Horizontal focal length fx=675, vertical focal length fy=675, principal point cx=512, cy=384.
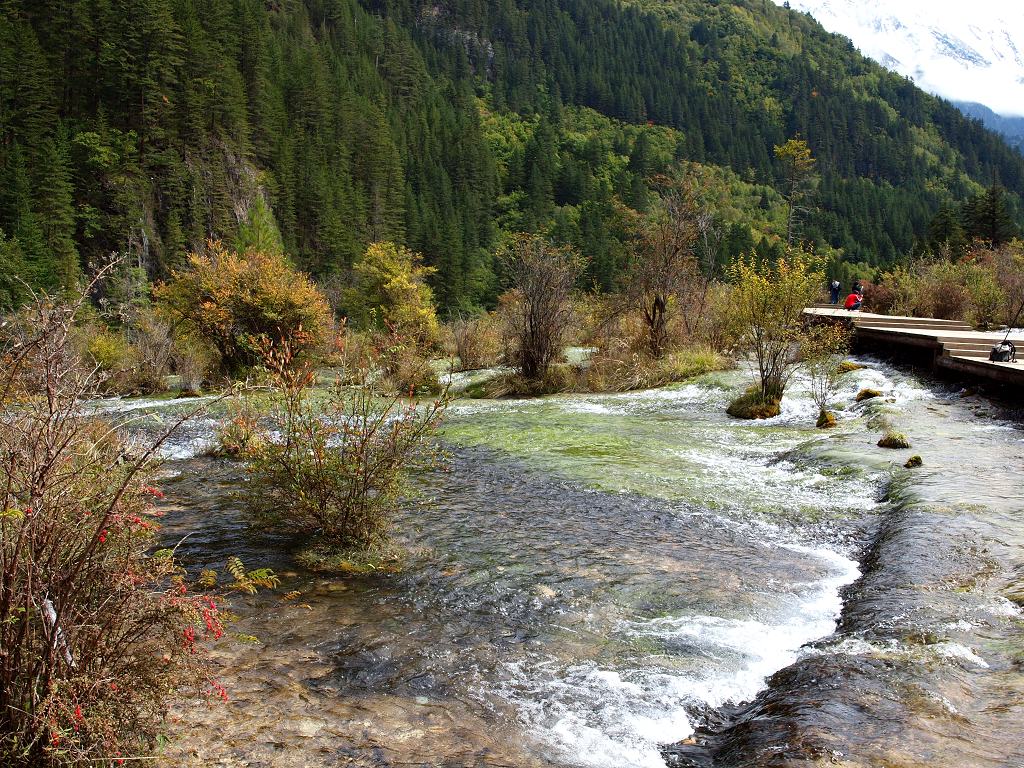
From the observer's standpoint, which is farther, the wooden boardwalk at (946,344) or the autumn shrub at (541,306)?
the autumn shrub at (541,306)

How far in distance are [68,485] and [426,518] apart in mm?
5426

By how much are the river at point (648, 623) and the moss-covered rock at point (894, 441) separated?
1.19 ft

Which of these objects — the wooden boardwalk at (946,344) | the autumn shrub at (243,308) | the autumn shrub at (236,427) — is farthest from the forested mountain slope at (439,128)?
the autumn shrub at (236,427)

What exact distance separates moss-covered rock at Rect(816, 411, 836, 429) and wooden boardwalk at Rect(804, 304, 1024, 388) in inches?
138

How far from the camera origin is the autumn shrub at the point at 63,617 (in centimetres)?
272

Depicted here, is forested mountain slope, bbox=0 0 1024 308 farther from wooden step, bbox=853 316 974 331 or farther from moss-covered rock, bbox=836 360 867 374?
moss-covered rock, bbox=836 360 867 374

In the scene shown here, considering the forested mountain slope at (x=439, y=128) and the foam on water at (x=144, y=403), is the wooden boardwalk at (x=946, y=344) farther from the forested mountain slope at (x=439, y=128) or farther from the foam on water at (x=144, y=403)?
the foam on water at (x=144, y=403)

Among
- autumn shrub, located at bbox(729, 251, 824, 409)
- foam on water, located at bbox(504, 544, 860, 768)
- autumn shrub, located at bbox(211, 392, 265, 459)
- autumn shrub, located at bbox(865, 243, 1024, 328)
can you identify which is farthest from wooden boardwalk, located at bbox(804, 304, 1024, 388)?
autumn shrub, located at bbox(211, 392, 265, 459)

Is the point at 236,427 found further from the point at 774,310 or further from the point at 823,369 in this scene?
the point at 823,369

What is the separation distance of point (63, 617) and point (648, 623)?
4.16 metres

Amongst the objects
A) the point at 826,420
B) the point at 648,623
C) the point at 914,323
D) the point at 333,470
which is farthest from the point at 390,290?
the point at 648,623

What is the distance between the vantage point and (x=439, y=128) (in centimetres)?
8731

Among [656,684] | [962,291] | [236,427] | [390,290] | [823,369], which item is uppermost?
[390,290]

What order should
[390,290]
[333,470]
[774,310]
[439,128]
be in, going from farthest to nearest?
[439,128]
[390,290]
[774,310]
[333,470]
